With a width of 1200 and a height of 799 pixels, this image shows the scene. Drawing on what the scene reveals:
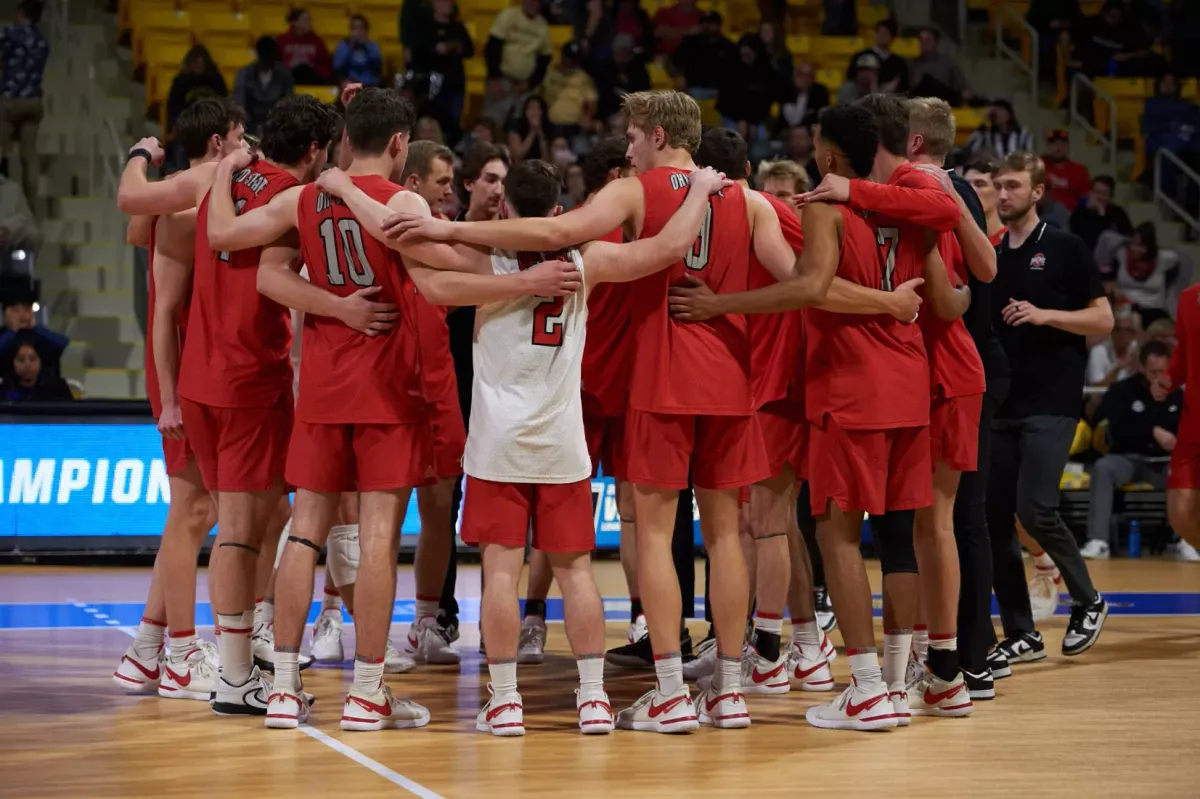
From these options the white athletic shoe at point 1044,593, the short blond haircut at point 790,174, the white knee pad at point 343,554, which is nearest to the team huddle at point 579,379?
the white knee pad at point 343,554

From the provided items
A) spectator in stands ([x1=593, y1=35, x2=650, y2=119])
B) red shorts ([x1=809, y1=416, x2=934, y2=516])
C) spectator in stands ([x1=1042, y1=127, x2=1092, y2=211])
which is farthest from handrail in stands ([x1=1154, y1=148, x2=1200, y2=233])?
red shorts ([x1=809, y1=416, x2=934, y2=516])

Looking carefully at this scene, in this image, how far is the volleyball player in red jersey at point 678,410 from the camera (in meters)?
5.90

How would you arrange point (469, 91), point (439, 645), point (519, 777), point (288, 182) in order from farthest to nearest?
point (469, 91)
point (439, 645)
point (288, 182)
point (519, 777)

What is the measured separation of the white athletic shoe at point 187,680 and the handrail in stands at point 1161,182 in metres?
13.4

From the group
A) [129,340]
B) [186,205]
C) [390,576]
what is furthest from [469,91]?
[390,576]

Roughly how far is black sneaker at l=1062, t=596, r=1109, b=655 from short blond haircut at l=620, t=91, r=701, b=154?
337 cm

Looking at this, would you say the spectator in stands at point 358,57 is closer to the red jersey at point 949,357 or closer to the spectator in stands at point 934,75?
the spectator in stands at point 934,75

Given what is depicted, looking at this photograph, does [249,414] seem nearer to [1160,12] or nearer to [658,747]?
[658,747]

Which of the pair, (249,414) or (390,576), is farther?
(249,414)

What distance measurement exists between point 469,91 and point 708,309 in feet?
37.2

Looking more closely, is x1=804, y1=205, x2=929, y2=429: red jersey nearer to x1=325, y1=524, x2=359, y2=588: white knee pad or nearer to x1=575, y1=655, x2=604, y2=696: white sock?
x1=575, y1=655, x2=604, y2=696: white sock

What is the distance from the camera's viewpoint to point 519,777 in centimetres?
511

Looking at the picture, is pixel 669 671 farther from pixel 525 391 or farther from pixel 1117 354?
pixel 1117 354

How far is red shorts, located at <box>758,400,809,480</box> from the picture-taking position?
22.6ft
